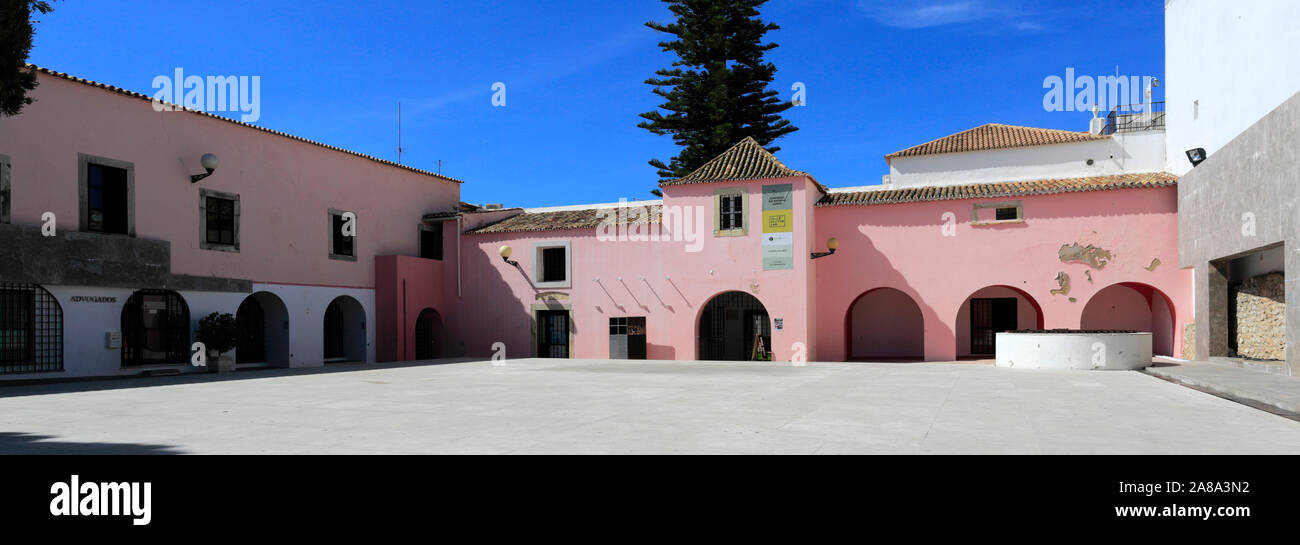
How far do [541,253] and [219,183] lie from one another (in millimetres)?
8834

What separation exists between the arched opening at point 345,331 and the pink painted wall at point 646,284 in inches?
123

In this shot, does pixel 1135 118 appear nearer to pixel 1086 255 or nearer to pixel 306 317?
pixel 1086 255

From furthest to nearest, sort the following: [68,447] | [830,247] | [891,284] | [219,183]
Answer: [830,247] → [891,284] → [219,183] → [68,447]

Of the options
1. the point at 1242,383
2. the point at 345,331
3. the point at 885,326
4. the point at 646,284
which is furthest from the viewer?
the point at 885,326

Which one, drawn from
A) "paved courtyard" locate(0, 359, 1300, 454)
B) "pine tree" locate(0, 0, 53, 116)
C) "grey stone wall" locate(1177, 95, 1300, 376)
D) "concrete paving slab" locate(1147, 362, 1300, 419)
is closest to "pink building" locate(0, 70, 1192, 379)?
"grey stone wall" locate(1177, 95, 1300, 376)

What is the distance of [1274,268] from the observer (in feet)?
52.8

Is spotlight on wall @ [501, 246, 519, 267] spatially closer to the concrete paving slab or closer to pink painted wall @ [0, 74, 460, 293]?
pink painted wall @ [0, 74, 460, 293]

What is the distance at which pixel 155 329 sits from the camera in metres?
18.1

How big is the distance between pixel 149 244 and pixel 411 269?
7540mm

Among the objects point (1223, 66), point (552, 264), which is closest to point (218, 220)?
point (552, 264)

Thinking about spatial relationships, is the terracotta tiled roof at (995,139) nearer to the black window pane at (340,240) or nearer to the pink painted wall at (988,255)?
the pink painted wall at (988,255)

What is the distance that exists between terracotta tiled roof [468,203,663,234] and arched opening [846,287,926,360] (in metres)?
6.82
